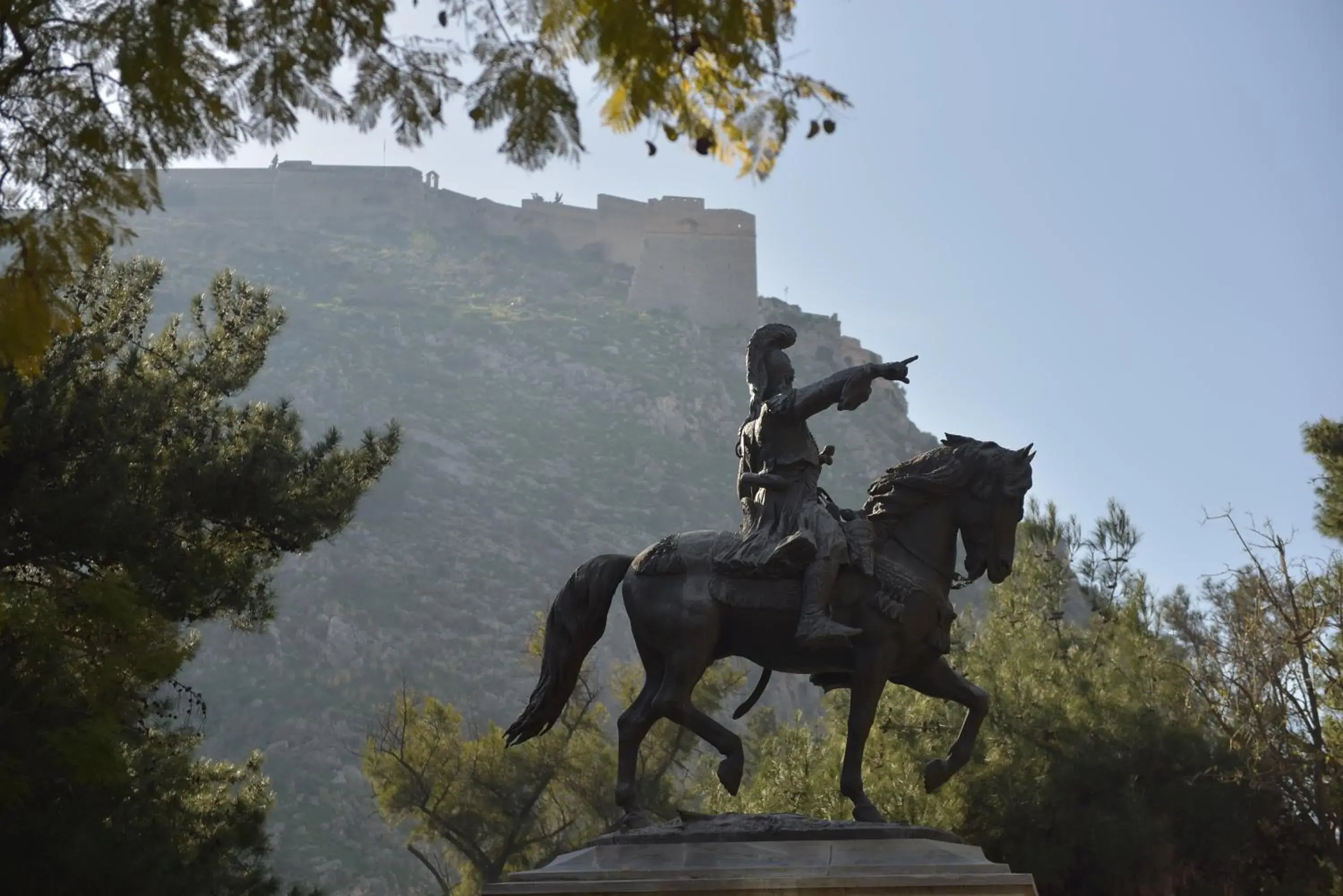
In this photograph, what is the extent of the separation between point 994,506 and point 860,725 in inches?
45.8

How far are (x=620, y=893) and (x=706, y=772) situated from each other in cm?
1652

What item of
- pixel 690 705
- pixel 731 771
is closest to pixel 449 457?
pixel 690 705

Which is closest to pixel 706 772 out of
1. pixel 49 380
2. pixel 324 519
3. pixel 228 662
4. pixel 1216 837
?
pixel 1216 837

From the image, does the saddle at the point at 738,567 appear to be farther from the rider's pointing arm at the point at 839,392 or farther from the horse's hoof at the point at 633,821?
the horse's hoof at the point at 633,821

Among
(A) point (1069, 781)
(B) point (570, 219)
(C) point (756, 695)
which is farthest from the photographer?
(B) point (570, 219)

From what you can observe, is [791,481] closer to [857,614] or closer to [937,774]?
[857,614]

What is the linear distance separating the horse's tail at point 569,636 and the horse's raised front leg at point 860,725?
123 centimetres

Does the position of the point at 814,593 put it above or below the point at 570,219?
below

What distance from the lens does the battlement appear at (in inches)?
3214

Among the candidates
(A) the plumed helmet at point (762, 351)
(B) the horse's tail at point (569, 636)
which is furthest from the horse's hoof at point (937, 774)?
(A) the plumed helmet at point (762, 351)

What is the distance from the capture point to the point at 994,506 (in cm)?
687

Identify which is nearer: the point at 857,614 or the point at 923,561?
the point at 857,614

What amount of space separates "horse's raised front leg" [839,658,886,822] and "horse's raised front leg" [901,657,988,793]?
0.26m

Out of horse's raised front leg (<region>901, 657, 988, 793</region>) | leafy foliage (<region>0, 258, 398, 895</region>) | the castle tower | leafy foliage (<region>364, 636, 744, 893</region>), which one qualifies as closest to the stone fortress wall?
the castle tower
